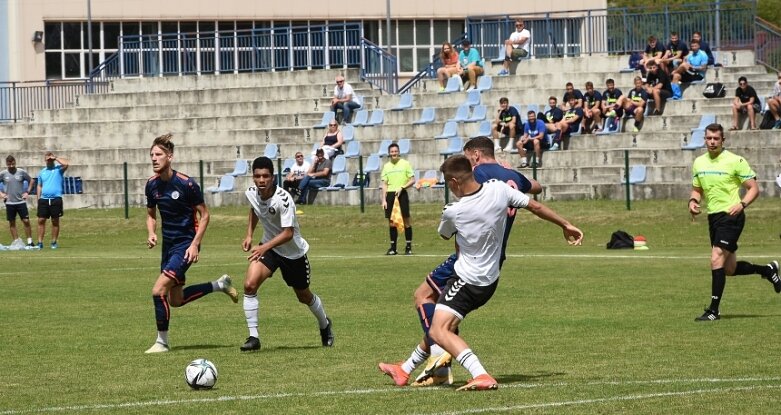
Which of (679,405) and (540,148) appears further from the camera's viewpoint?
(540,148)

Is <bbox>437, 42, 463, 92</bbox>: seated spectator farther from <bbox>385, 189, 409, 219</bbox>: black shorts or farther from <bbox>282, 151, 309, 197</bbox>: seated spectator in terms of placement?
<bbox>385, 189, 409, 219</bbox>: black shorts

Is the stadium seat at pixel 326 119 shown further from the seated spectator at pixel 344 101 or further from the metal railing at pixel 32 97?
the metal railing at pixel 32 97

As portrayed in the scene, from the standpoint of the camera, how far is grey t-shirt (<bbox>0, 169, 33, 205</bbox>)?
3338 cm

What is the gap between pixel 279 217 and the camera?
44.2 feet

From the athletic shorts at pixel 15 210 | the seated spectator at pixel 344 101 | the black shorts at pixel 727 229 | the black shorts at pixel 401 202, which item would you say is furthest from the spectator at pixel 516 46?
the black shorts at pixel 727 229

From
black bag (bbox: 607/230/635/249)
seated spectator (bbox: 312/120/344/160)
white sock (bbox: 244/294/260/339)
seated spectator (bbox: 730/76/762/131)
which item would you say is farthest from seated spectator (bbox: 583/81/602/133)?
white sock (bbox: 244/294/260/339)

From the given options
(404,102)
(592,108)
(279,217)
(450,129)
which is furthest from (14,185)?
(279,217)

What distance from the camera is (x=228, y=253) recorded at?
98.8ft

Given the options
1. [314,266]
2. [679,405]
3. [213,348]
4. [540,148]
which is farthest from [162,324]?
[540,148]

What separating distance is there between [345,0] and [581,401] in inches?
1904

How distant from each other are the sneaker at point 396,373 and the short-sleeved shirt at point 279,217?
2792 millimetres

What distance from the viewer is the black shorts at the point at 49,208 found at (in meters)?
33.1

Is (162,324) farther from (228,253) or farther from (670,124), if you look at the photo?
(670,124)

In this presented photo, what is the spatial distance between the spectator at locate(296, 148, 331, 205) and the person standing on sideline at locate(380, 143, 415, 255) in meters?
10.4
